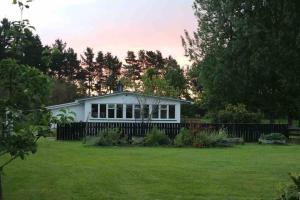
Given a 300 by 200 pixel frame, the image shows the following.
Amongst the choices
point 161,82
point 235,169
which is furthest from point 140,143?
point 161,82

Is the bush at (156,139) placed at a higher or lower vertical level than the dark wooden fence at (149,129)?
lower

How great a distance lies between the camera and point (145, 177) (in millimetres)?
13078

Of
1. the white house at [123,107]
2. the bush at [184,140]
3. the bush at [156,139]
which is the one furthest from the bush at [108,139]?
the white house at [123,107]

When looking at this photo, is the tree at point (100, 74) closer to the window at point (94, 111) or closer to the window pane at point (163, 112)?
the window at point (94, 111)

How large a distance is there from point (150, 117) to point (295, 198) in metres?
36.8

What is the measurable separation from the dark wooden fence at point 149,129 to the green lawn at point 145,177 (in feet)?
37.9

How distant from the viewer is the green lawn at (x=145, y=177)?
1066cm

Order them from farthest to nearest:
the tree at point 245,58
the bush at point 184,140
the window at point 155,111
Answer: the window at point 155,111 → the tree at point 245,58 → the bush at point 184,140

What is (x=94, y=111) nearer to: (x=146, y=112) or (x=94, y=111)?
(x=94, y=111)

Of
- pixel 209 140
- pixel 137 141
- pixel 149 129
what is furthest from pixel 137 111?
pixel 209 140

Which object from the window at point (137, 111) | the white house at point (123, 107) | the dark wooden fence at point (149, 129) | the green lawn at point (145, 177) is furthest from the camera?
the window at point (137, 111)

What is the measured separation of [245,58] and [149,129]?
700 inches

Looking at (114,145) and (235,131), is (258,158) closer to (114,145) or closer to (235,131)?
(114,145)

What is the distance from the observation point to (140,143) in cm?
Answer: 2686
